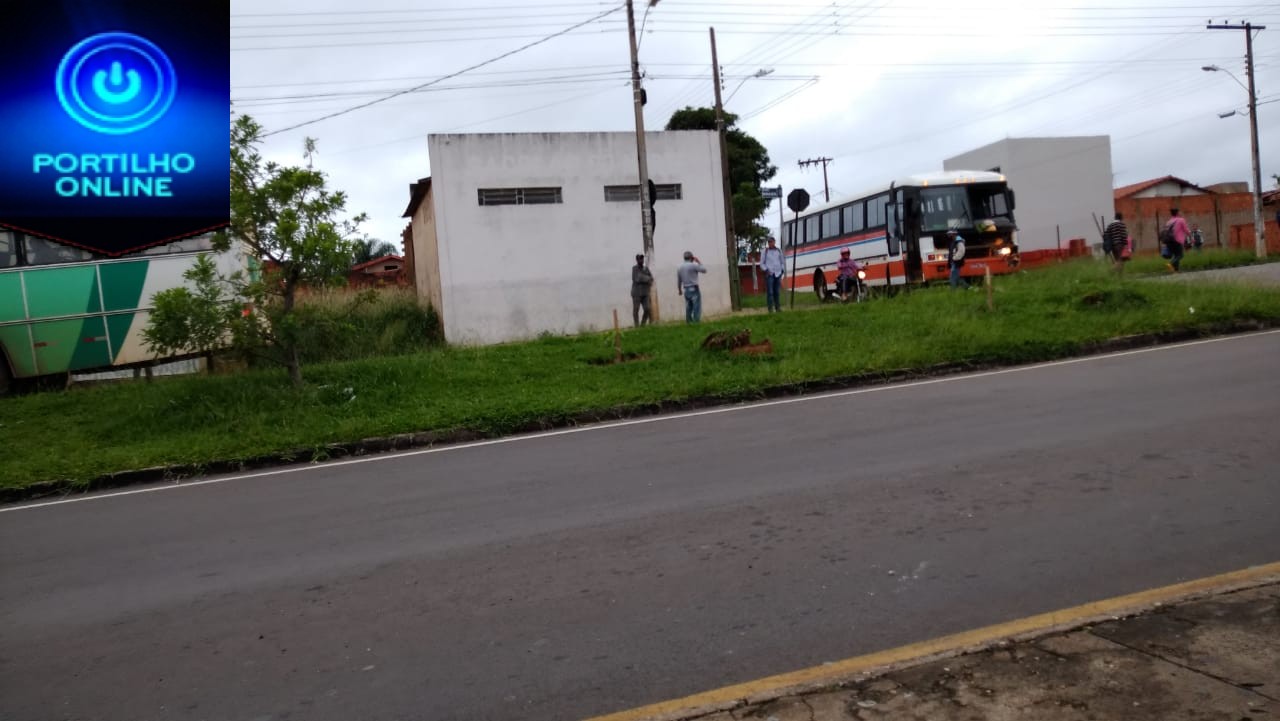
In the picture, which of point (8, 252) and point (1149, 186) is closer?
point (8, 252)

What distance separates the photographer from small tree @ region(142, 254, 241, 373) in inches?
452

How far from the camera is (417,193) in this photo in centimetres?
2411

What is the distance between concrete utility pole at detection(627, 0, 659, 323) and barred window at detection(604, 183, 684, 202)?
1.86 meters

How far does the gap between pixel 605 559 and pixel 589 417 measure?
5.96 m

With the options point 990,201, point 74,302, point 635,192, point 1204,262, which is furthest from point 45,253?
point 1204,262

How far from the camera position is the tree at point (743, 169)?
4603 cm

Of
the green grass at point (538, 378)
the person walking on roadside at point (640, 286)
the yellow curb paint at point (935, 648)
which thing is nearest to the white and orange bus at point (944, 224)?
the person walking on roadside at point (640, 286)

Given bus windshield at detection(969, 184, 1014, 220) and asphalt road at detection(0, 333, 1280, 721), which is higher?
bus windshield at detection(969, 184, 1014, 220)

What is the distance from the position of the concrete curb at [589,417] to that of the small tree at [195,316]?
2.45 metres

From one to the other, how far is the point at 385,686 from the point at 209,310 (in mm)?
9075

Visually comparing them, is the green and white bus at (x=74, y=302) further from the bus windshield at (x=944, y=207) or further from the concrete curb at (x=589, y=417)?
the bus windshield at (x=944, y=207)

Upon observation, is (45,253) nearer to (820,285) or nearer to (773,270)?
(773,270)

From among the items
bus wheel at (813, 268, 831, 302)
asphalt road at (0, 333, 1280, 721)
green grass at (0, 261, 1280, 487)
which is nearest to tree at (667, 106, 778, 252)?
bus wheel at (813, 268, 831, 302)

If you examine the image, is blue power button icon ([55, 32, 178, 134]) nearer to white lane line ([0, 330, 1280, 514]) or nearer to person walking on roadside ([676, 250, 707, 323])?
white lane line ([0, 330, 1280, 514])
